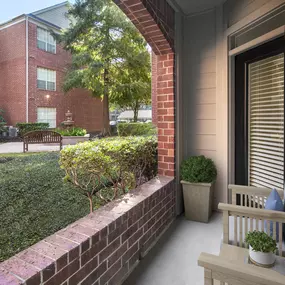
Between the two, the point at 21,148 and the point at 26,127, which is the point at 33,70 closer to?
the point at 26,127

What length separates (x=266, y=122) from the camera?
279cm

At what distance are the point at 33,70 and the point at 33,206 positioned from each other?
13.1 meters

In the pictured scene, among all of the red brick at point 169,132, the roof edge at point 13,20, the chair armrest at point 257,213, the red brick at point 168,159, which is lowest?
the chair armrest at point 257,213

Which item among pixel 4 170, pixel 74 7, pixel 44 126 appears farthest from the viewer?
pixel 44 126

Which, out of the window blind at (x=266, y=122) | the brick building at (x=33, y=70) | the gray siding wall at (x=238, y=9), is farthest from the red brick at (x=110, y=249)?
the brick building at (x=33, y=70)

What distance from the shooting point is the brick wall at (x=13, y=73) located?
560 inches

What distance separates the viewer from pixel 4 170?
5.27 m

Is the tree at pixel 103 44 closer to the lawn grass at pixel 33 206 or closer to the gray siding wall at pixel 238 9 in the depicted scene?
the lawn grass at pixel 33 206

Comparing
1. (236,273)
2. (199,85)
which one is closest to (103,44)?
(199,85)

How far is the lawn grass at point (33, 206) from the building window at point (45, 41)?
12.4 metres

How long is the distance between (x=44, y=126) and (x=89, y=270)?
14.2m

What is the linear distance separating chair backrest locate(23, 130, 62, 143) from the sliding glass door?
7645mm

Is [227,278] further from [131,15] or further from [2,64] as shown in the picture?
[2,64]

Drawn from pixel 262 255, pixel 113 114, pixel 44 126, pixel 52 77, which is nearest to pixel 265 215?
pixel 262 255
